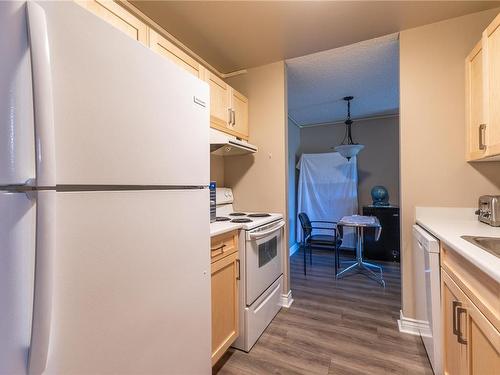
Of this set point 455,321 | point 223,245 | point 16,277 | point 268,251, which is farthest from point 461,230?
point 16,277

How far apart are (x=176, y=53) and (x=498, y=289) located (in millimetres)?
1965

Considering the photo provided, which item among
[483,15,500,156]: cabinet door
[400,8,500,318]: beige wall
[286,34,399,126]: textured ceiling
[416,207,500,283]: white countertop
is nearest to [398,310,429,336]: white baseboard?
[400,8,500,318]: beige wall

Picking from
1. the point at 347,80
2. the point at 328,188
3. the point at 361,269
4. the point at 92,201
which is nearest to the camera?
the point at 92,201

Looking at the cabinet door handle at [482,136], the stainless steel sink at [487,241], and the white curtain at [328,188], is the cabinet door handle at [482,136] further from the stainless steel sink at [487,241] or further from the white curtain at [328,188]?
the white curtain at [328,188]

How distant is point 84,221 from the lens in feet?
2.14

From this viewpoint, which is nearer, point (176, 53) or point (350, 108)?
point (176, 53)

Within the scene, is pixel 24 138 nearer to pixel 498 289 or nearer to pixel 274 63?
pixel 498 289

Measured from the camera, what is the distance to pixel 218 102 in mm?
2014

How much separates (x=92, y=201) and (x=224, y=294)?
1095 millimetres

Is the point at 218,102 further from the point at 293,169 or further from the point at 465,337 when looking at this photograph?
the point at 293,169

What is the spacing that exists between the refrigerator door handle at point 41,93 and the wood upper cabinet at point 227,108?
4.51ft

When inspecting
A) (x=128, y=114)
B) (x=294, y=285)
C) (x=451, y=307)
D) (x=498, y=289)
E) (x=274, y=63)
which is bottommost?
(x=294, y=285)

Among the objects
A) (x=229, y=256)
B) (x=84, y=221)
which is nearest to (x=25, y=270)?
(x=84, y=221)

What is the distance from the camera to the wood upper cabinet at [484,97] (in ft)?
4.38
